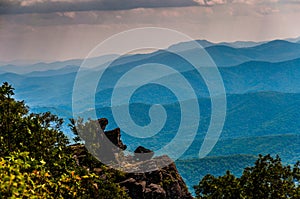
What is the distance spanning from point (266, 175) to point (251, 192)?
78.1 inches

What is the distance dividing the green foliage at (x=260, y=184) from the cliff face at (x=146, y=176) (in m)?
20.6

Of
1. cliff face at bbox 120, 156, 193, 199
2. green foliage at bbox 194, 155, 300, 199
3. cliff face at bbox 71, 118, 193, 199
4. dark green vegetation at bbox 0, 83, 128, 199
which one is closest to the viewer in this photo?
dark green vegetation at bbox 0, 83, 128, 199

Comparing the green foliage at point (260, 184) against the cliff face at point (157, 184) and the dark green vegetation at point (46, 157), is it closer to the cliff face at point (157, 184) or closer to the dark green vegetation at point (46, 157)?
the dark green vegetation at point (46, 157)

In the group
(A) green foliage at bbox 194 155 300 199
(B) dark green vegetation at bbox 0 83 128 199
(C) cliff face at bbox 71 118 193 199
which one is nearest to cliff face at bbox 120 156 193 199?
(C) cliff face at bbox 71 118 193 199

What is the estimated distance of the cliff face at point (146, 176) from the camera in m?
55.1

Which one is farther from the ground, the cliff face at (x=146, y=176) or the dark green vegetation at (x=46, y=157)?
the cliff face at (x=146, y=176)

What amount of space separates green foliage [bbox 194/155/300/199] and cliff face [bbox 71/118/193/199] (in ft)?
67.5

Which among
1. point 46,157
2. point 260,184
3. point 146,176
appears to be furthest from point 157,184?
point 260,184

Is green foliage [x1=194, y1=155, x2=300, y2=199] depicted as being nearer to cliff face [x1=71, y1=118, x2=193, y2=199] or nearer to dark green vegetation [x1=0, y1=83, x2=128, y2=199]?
dark green vegetation [x1=0, y1=83, x2=128, y2=199]

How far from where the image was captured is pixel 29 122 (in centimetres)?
4169

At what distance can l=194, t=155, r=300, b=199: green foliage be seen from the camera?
1308 inches

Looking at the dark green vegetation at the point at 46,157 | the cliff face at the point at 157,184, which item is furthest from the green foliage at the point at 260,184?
the cliff face at the point at 157,184

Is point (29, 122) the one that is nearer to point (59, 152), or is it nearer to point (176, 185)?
point (59, 152)

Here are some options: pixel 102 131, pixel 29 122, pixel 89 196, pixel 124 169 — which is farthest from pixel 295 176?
pixel 102 131
